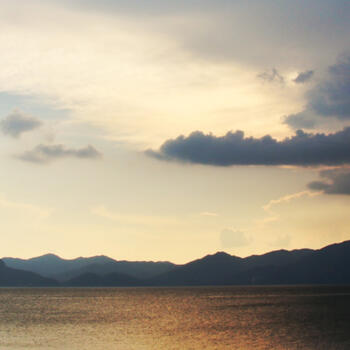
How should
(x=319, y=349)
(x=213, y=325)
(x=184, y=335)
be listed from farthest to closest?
(x=213, y=325)
(x=184, y=335)
(x=319, y=349)

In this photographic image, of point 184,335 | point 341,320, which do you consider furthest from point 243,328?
point 341,320

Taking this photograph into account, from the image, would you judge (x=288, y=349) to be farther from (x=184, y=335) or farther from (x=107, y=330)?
(x=107, y=330)

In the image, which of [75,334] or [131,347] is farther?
[75,334]

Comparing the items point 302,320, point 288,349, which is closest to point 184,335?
point 288,349

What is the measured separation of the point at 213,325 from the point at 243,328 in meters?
10.1

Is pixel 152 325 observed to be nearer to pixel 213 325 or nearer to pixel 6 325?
pixel 213 325

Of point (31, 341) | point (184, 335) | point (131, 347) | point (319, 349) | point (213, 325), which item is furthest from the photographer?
point (213, 325)

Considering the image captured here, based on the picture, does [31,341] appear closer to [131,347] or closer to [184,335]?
[131,347]

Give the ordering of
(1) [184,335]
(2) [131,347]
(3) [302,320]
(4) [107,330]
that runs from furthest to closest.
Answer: (3) [302,320] → (4) [107,330] → (1) [184,335] → (2) [131,347]

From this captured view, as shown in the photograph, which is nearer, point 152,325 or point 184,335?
point 184,335

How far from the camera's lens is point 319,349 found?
260 ft

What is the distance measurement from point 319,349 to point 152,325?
5322 cm

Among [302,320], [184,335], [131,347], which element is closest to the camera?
[131,347]

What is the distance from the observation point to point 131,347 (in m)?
87.0
